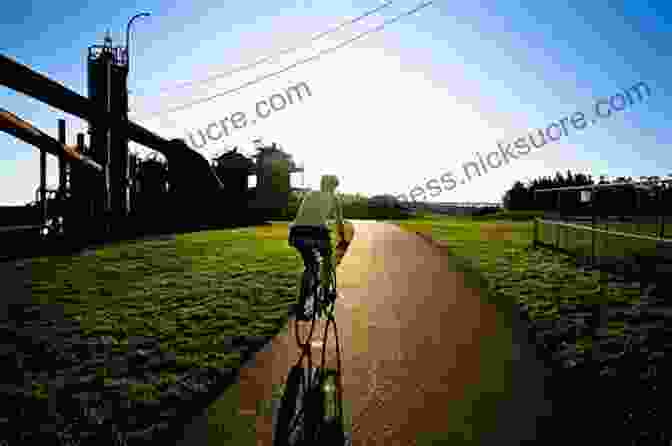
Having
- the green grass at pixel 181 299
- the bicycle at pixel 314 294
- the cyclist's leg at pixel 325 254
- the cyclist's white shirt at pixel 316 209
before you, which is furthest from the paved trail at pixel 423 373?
the cyclist's white shirt at pixel 316 209

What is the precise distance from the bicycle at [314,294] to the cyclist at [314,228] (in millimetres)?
56

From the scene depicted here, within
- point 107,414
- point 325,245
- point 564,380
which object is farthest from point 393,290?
point 107,414

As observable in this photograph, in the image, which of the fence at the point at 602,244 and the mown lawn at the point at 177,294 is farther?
the fence at the point at 602,244

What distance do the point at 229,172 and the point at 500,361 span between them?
107ft

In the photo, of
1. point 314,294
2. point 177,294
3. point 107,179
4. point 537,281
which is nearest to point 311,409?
point 314,294

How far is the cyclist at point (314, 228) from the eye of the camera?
18.7ft

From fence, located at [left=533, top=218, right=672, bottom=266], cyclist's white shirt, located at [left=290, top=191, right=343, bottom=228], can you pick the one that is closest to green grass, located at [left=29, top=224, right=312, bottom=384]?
cyclist's white shirt, located at [left=290, top=191, right=343, bottom=228]

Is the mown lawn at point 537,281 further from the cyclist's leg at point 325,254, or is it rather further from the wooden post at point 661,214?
the cyclist's leg at point 325,254

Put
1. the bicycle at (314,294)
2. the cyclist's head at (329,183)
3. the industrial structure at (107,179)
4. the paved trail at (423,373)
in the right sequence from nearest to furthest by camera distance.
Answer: the paved trail at (423,373) → the bicycle at (314,294) → the cyclist's head at (329,183) → the industrial structure at (107,179)

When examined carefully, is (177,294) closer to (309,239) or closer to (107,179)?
(309,239)

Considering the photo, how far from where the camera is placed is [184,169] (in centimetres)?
2738

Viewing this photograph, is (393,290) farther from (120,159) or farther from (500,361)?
(120,159)

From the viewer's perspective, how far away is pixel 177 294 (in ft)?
24.9

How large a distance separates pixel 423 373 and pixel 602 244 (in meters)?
8.89
